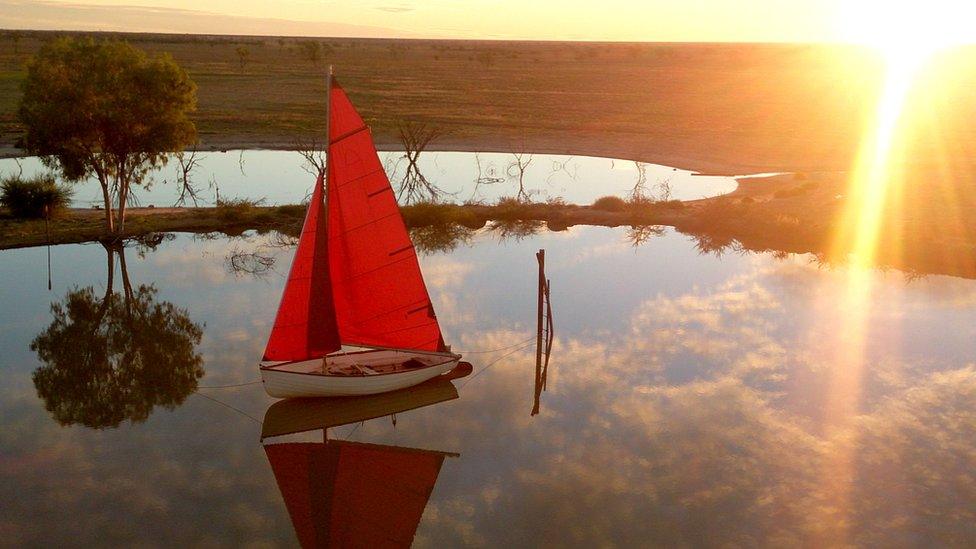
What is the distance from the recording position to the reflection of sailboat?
57.6 feet

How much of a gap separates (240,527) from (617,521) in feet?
24.1

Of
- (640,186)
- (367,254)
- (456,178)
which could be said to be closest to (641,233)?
(640,186)

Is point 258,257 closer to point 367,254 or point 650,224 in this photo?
point 367,254

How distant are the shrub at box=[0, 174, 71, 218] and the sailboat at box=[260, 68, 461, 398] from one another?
2216 centimetres

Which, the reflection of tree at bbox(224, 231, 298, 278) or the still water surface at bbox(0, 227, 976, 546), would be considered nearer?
the still water surface at bbox(0, 227, 976, 546)

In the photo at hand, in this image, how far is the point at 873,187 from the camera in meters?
49.8

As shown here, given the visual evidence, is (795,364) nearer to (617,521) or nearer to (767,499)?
(767,499)

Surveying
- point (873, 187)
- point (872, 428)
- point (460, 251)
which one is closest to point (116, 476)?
point (872, 428)

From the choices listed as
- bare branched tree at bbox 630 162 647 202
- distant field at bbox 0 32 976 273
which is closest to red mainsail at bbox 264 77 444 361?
distant field at bbox 0 32 976 273

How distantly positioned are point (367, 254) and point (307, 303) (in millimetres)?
2023

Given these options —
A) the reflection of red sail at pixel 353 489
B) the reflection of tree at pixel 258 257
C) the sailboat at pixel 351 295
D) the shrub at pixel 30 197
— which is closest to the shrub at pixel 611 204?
the reflection of tree at pixel 258 257

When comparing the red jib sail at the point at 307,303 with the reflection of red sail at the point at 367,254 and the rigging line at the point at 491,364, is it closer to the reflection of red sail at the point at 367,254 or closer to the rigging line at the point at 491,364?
the reflection of red sail at the point at 367,254

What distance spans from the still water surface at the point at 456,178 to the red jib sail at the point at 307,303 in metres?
24.1

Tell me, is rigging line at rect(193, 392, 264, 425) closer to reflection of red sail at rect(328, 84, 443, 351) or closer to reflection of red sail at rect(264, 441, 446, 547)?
reflection of red sail at rect(264, 441, 446, 547)
